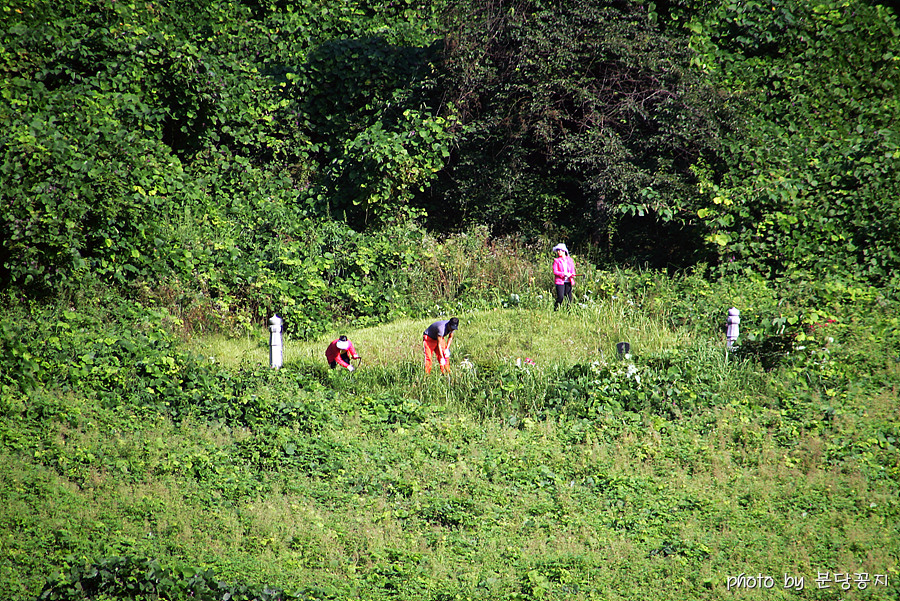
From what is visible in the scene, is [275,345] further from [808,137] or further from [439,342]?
[808,137]

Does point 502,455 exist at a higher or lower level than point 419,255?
lower

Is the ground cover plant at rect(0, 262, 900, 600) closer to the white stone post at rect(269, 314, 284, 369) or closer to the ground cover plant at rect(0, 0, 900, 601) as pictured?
the ground cover plant at rect(0, 0, 900, 601)

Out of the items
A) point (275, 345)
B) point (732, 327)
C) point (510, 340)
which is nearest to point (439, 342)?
point (510, 340)

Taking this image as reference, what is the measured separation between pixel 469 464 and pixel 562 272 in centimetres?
512

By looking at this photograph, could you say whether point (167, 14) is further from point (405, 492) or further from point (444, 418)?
point (405, 492)

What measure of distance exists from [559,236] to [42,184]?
366 inches

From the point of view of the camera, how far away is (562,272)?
12.6m

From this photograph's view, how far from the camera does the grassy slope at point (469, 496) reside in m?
6.30

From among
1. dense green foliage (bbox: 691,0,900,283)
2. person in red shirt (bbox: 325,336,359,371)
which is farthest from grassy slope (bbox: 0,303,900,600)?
dense green foliage (bbox: 691,0,900,283)

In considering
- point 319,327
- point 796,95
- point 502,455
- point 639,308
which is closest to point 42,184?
point 319,327

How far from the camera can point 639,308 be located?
41.0 feet

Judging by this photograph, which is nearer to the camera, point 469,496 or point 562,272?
point 469,496

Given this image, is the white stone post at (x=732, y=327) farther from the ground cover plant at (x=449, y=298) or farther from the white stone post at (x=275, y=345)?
the white stone post at (x=275, y=345)

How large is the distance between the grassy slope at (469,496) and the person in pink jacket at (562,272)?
284 centimetres
